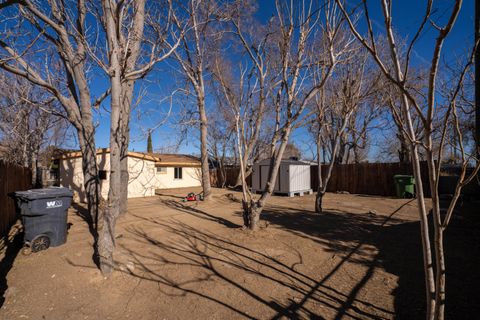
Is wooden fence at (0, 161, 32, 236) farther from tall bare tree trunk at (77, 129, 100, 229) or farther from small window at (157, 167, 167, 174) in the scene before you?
small window at (157, 167, 167, 174)

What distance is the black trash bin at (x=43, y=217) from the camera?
14.3 ft

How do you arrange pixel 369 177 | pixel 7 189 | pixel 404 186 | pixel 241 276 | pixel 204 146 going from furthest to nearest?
pixel 369 177 < pixel 404 186 < pixel 204 146 < pixel 7 189 < pixel 241 276

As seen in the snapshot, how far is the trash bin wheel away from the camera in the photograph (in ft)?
14.3

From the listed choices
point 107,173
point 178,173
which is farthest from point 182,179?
point 107,173

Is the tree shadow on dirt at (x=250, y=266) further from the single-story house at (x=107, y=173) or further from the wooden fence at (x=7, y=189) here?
the single-story house at (x=107, y=173)

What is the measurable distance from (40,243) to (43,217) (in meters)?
0.46

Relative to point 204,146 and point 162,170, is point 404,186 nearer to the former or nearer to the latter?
point 204,146

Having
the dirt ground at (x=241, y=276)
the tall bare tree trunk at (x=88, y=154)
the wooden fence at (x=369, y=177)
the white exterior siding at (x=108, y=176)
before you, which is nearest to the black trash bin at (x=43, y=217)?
the dirt ground at (x=241, y=276)

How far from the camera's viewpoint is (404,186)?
11719 mm

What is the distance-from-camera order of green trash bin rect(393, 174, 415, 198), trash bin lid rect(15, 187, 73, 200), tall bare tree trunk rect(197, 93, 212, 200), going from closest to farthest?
1. trash bin lid rect(15, 187, 73, 200)
2. tall bare tree trunk rect(197, 93, 212, 200)
3. green trash bin rect(393, 174, 415, 198)

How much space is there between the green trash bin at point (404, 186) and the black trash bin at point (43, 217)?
520 inches

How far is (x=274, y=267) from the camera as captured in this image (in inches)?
146

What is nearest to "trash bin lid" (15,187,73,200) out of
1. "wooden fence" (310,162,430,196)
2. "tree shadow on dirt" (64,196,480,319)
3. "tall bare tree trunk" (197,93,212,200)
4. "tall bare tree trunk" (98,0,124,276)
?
"tree shadow on dirt" (64,196,480,319)

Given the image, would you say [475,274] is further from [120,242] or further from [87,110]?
[87,110]
